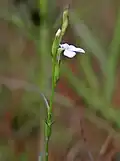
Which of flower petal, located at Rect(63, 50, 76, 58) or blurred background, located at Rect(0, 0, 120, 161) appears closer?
flower petal, located at Rect(63, 50, 76, 58)

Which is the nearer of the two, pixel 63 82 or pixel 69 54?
pixel 69 54

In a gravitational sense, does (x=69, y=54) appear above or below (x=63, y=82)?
above

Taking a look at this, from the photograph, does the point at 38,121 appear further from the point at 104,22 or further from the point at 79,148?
the point at 104,22

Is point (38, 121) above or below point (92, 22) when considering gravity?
below

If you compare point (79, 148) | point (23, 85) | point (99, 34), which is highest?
point (99, 34)

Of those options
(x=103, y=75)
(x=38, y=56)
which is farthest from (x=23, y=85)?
(x=103, y=75)

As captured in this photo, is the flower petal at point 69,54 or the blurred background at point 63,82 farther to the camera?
the blurred background at point 63,82
